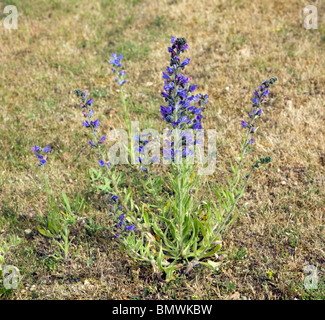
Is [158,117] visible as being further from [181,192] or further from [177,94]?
[177,94]

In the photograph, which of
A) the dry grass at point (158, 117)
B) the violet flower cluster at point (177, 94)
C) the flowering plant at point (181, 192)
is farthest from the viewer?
the dry grass at point (158, 117)

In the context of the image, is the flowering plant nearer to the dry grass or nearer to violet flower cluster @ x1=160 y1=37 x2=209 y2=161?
violet flower cluster @ x1=160 y1=37 x2=209 y2=161

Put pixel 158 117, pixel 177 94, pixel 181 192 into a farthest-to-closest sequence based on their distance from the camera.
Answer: pixel 158 117, pixel 181 192, pixel 177 94

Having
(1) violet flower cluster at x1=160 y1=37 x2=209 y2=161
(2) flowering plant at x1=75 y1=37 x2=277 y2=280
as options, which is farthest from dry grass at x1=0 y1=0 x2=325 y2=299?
(1) violet flower cluster at x1=160 y1=37 x2=209 y2=161

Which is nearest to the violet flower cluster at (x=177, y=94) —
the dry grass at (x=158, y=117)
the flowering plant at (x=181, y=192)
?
the flowering plant at (x=181, y=192)

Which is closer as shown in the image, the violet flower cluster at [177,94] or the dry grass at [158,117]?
the violet flower cluster at [177,94]

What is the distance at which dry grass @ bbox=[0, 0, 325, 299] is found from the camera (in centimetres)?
343

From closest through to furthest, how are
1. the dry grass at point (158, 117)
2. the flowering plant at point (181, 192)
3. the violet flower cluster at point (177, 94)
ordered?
the violet flower cluster at point (177, 94) < the flowering plant at point (181, 192) < the dry grass at point (158, 117)

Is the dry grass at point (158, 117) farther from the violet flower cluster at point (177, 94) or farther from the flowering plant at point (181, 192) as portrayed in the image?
the violet flower cluster at point (177, 94)

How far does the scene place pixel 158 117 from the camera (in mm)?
5602

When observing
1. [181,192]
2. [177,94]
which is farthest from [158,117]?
[177,94]

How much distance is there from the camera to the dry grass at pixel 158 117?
343cm
